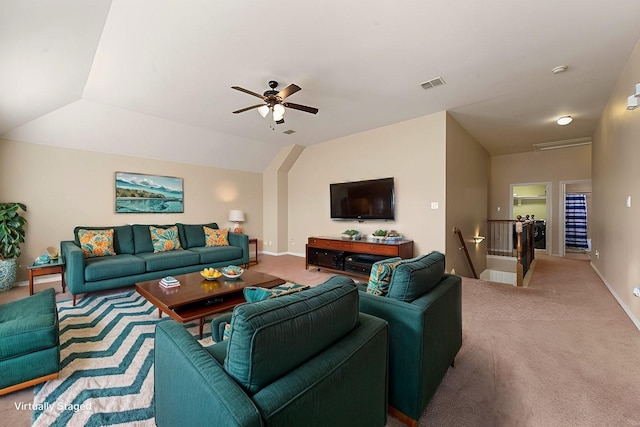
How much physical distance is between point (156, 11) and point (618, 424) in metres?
4.06

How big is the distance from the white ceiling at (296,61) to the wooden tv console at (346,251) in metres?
2.12

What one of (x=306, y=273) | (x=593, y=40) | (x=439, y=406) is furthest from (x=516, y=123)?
(x=439, y=406)

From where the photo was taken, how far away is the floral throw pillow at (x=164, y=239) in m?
4.61

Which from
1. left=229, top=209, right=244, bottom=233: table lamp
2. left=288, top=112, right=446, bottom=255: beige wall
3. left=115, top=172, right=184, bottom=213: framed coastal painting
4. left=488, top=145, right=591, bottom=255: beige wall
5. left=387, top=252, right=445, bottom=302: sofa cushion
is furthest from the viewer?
left=488, top=145, right=591, bottom=255: beige wall

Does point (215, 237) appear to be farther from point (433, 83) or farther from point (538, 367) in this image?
point (538, 367)

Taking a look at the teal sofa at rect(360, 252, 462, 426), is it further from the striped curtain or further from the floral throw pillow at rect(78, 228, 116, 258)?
the striped curtain

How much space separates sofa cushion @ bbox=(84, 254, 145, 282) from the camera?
3.40m

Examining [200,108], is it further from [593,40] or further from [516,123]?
[516,123]

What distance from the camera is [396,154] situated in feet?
16.2

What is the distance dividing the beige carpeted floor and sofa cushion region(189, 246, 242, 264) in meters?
1.72

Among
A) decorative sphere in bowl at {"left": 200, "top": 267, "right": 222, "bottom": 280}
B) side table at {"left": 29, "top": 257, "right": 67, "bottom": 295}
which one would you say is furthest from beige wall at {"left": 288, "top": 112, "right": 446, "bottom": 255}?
side table at {"left": 29, "top": 257, "right": 67, "bottom": 295}

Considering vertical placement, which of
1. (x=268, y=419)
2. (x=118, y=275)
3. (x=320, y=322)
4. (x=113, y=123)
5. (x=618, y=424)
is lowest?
(x=618, y=424)

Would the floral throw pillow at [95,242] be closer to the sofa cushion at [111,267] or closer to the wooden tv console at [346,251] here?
the sofa cushion at [111,267]

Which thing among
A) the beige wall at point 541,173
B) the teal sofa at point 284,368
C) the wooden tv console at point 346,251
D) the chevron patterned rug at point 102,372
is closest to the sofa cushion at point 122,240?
the chevron patterned rug at point 102,372
